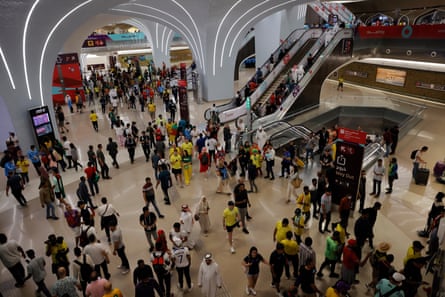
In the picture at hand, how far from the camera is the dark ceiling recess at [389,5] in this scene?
21.2 m

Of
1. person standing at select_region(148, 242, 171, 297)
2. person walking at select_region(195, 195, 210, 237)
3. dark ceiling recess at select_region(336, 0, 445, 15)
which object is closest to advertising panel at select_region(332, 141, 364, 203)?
person walking at select_region(195, 195, 210, 237)

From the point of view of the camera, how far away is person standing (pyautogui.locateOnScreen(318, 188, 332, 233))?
688cm

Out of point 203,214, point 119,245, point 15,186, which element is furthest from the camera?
point 15,186

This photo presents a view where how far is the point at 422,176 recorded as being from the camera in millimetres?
9438

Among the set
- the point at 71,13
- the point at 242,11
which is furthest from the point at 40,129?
the point at 242,11

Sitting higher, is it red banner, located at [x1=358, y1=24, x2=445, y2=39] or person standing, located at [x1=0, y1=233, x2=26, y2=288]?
red banner, located at [x1=358, y1=24, x2=445, y2=39]

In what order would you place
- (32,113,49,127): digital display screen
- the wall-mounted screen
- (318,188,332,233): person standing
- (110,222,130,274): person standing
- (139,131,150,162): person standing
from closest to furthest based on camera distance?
(110,222,130,274): person standing → (318,188,332,233): person standing → (139,131,150,162): person standing → (32,113,49,127): digital display screen → the wall-mounted screen

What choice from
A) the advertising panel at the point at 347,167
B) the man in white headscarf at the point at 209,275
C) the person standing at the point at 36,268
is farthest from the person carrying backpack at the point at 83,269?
the advertising panel at the point at 347,167

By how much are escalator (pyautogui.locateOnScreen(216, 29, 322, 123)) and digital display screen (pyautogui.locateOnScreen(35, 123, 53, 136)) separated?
7.79 m

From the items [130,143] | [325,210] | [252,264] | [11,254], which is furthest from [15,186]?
[325,210]

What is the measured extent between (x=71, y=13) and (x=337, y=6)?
70.7ft

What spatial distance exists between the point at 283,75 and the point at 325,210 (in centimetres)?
1437

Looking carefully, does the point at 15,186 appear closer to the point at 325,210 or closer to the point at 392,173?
the point at 325,210

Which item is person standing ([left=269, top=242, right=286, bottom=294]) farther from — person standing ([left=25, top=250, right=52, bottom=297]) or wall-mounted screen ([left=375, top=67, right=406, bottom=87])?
wall-mounted screen ([left=375, top=67, right=406, bottom=87])
